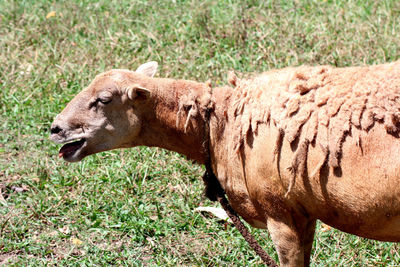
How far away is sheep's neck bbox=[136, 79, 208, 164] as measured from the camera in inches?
203

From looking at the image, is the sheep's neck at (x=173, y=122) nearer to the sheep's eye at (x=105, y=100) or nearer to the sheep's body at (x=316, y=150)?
the sheep's body at (x=316, y=150)

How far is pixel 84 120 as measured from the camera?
525 cm

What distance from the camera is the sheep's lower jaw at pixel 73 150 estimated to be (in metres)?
5.33

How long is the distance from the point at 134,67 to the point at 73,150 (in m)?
3.48

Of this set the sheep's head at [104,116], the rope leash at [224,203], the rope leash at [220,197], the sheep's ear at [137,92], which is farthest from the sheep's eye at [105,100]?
the rope leash at [220,197]

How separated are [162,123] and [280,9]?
4990mm

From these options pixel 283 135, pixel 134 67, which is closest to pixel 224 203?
pixel 283 135

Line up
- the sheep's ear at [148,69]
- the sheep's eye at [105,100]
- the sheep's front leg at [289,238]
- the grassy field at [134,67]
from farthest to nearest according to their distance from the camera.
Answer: the grassy field at [134,67] < the sheep's ear at [148,69] < the sheep's eye at [105,100] < the sheep's front leg at [289,238]

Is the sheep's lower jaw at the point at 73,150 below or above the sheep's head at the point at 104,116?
below

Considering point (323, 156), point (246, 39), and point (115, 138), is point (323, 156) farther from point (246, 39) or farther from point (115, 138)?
point (246, 39)

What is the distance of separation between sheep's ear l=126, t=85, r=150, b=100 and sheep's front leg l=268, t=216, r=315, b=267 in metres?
1.41

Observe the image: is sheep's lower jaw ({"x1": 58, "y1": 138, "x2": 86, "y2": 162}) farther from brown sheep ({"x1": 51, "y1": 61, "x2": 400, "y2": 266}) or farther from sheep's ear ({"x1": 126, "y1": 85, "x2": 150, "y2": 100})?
sheep's ear ({"x1": 126, "y1": 85, "x2": 150, "y2": 100})

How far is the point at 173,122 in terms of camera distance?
518 centimetres

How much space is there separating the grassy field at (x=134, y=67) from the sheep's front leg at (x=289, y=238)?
0.99 meters
